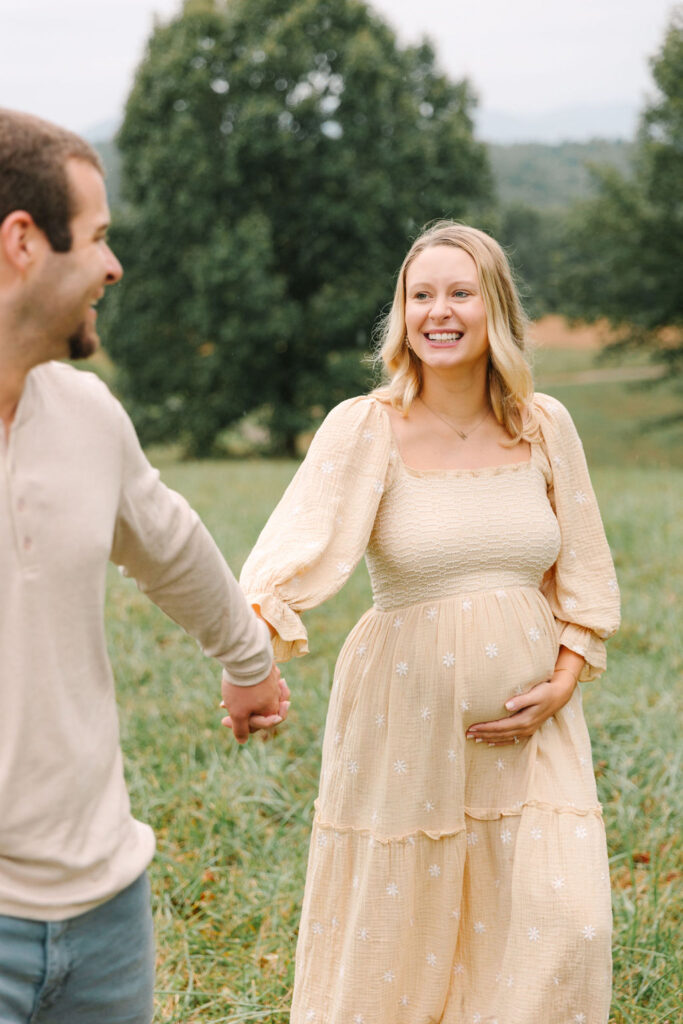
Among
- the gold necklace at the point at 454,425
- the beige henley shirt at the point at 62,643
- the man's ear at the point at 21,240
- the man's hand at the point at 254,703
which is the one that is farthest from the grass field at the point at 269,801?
the man's ear at the point at 21,240

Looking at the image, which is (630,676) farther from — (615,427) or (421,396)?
(615,427)

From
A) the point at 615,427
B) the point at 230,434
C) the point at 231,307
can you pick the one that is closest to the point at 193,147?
the point at 231,307

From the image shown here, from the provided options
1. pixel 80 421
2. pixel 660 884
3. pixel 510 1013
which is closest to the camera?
pixel 80 421

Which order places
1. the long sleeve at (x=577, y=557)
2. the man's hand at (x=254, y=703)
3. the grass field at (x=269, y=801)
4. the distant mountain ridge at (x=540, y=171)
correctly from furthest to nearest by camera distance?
the distant mountain ridge at (x=540, y=171) → the grass field at (x=269, y=801) → the long sleeve at (x=577, y=557) → the man's hand at (x=254, y=703)

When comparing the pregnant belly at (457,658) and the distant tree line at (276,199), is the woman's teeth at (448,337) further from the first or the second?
the distant tree line at (276,199)

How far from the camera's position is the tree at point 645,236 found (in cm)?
2405

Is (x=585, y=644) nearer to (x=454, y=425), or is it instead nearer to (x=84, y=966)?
(x=454, y=425)

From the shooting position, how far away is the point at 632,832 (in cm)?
452

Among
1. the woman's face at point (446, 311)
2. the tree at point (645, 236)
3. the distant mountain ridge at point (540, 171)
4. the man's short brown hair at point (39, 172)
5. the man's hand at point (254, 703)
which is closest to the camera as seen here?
the man's short brown hair at point (39, 172)

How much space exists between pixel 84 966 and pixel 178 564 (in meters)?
0.63

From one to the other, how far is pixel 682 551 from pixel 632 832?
470 cm

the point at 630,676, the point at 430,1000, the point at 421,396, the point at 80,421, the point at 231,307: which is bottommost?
the point at 231,307

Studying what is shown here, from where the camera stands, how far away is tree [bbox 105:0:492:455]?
2311 centimetres

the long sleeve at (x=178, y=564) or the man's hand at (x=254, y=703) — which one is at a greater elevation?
the long sleeve at (x=178, y=564)
